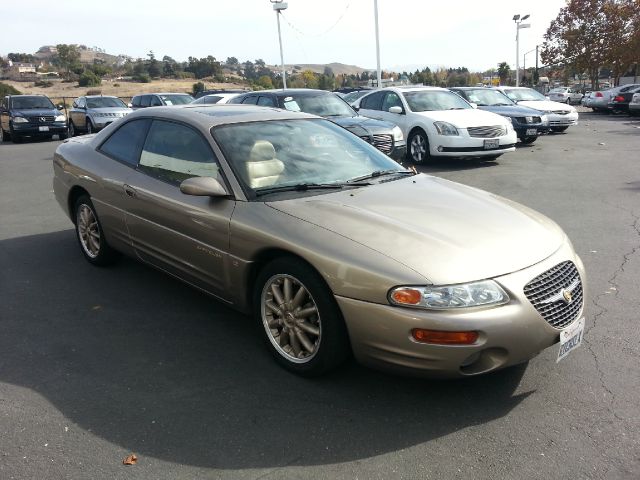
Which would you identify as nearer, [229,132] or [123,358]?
[123,358]

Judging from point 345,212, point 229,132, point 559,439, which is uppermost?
point 229,132

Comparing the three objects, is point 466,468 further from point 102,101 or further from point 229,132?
point 102,101

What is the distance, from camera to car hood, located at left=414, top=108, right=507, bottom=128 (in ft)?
36.6

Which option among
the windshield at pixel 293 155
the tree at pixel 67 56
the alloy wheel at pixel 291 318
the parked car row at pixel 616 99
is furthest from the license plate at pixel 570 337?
the tree at pixel 67 56

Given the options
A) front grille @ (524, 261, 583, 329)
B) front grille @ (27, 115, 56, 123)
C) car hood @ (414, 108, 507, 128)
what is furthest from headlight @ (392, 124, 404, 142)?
front grille @ (27, 115, 56, 123)

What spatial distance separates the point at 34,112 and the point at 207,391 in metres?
19.8

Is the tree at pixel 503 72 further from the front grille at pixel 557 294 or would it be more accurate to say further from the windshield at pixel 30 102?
the front grille at pixel 557 294

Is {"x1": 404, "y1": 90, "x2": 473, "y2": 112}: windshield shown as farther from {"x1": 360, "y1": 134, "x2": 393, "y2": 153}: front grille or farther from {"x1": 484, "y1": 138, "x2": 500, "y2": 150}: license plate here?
{"x1": 360, "y1": 134, "x2": 393, "y2": 153}: front grille

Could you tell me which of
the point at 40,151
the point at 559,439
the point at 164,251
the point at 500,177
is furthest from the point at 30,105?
the point at 559,439

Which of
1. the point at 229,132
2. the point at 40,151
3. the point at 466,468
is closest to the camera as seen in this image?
the point at 466,468

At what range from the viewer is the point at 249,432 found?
2855 mm

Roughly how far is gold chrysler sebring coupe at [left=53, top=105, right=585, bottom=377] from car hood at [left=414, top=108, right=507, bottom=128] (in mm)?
7101

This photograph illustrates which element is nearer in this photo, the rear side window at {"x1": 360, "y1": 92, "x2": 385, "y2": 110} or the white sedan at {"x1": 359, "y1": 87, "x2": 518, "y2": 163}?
the white sedan at {"x1": 359, "y1": 87, "x2": 518, "y2": 163}

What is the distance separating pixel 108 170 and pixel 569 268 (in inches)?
145
